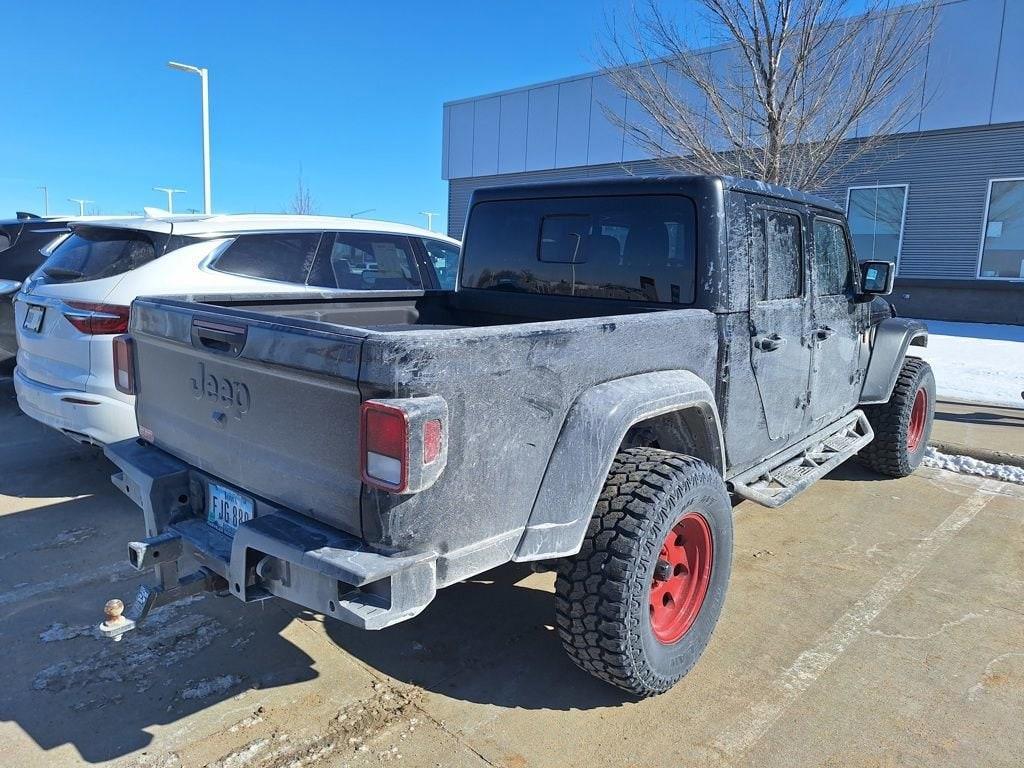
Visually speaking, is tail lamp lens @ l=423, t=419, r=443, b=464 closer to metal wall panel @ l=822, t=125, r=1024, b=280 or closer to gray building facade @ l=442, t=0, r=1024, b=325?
gray building facade @ l=442, t=0, r=1024, b=325

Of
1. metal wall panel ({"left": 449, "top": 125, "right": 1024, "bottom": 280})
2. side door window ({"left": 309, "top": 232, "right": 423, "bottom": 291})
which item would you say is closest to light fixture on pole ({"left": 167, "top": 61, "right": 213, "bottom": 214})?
metal wall panel ({"left": 449, "top": 125, "right": 1024, "bottom": 280})

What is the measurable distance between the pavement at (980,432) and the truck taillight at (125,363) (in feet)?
21.0

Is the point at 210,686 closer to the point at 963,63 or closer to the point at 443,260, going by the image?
the point at 443,260

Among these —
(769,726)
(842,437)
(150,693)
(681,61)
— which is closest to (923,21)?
(681,61)

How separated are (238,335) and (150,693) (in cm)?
147

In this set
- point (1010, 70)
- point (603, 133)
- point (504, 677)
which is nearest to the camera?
point (504, 677)

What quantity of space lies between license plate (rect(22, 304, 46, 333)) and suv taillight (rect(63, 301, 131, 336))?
0.47m

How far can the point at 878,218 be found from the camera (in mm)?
17250

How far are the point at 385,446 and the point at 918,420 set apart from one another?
5.39m

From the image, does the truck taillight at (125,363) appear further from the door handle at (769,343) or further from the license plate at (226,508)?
the door handle at (769,343)

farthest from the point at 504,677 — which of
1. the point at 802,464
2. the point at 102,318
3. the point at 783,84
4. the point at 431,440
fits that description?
the point at 783,84

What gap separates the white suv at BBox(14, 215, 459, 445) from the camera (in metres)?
4.41

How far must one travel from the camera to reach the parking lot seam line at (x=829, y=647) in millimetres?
2654

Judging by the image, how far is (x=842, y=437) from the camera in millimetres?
4941
